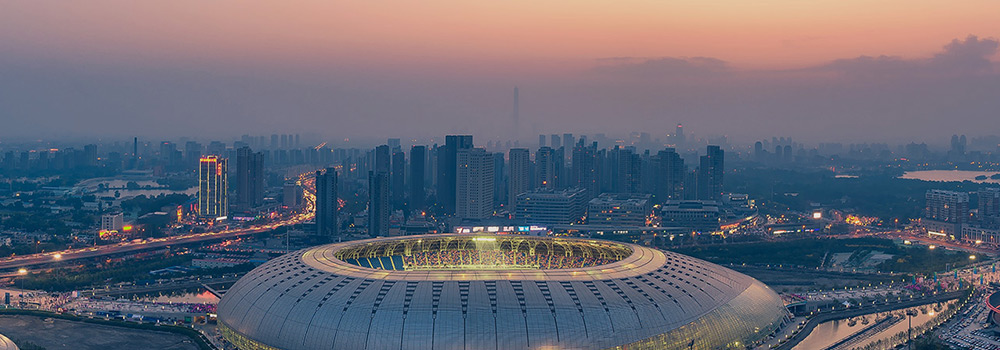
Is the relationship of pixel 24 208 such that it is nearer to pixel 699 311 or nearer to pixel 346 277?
pixel 346 277

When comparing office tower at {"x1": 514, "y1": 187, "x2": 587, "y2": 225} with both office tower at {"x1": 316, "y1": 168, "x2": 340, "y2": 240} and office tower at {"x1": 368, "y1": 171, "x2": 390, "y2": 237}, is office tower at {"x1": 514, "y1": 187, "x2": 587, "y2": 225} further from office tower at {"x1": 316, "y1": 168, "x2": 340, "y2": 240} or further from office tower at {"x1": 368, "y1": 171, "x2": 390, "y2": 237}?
office tower at {"x1": 316, "y1": 168, "x2": 340, "y2": 240}

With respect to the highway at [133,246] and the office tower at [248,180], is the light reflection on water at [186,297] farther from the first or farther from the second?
the office tower at [248,180]

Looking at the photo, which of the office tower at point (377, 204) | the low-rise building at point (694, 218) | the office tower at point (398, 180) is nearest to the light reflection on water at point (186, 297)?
the office tower at point (377, 204)

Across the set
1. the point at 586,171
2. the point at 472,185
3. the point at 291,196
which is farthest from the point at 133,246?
the point at 586,171

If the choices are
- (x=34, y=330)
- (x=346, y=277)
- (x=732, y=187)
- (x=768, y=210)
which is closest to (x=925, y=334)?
(x=346, y=277)

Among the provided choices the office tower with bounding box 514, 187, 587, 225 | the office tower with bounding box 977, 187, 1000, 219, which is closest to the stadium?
the office tower with bounding box 514, 187, 587, 225

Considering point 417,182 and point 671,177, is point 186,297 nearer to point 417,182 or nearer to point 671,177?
point 417,182
